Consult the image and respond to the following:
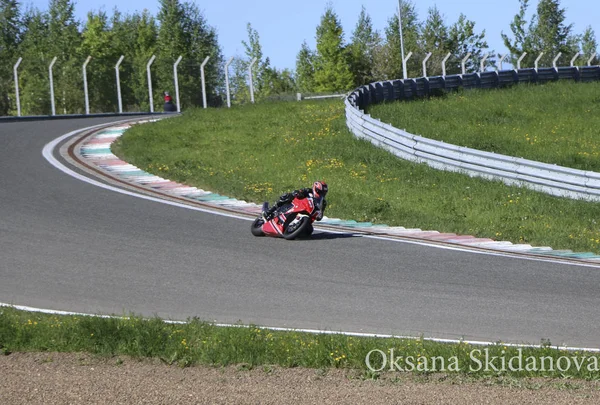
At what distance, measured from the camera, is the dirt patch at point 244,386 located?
6676 mm

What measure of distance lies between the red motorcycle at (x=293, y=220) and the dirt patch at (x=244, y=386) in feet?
18.3

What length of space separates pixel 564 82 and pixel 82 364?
109 feet

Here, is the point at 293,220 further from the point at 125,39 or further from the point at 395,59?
the point at 125,39

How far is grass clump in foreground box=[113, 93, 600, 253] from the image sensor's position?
1548 centimetres

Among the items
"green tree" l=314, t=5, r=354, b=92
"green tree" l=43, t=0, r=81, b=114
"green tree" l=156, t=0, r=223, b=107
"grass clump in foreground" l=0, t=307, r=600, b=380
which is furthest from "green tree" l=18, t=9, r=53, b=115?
"grass clump in foreground" l=0, t=307, r=600, b=380

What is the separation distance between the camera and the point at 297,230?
13.1 meters

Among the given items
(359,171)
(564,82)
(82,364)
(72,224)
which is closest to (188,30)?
(564,82)

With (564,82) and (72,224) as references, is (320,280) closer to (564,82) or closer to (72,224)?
(72,224)

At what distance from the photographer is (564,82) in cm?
3809

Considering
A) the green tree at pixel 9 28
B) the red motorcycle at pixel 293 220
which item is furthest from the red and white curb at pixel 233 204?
the green tree at pixel 9 28

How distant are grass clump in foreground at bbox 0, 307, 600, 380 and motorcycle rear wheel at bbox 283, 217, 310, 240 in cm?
447

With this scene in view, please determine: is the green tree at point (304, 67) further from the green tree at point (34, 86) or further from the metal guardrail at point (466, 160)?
the metal guardrail at point (466, 160)

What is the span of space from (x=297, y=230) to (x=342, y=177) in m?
7.13

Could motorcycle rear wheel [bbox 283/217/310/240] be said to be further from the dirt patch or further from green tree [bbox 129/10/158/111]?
green tree [bbox 129/10/158/111]
